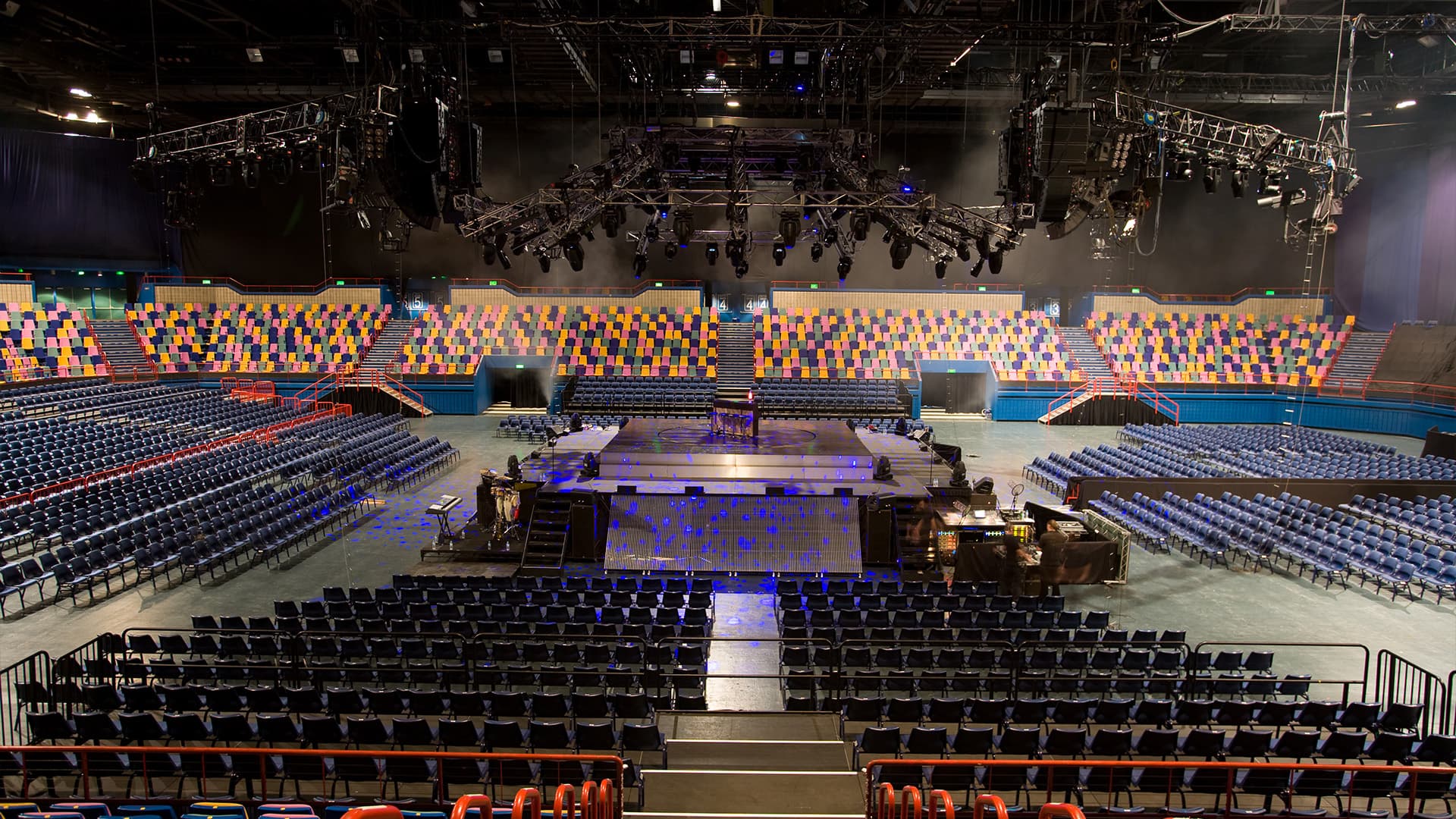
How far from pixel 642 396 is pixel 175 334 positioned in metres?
18.2

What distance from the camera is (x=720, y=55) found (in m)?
18.9

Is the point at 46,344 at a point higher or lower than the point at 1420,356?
higher

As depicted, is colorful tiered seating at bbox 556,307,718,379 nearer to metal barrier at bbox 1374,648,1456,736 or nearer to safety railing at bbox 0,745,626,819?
metal barrier at bbox 1374,648,1456,736

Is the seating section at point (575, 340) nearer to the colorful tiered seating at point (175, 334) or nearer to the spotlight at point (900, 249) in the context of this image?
the colorful tiered seating at point (175, 334)

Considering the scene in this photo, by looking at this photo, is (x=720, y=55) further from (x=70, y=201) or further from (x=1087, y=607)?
(x=70, y=201)

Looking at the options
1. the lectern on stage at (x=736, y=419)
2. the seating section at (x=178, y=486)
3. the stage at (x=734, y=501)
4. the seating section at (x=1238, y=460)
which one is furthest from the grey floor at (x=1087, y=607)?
the lectern on stage at (x=736, y=419)

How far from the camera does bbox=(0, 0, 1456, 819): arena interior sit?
723cm

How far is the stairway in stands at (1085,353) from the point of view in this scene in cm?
3017

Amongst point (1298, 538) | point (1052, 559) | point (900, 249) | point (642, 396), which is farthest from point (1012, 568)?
point (642, 396)

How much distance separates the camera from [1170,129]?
17969mm

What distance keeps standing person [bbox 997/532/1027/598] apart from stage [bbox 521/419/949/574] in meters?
2.08

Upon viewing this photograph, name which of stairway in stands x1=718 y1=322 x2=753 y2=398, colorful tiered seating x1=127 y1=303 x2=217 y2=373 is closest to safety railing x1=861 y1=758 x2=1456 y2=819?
stairway in stands x1=718 y1=322 x2=753 y2=398

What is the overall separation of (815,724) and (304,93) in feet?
86.8

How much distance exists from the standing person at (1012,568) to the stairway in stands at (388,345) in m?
24.2
